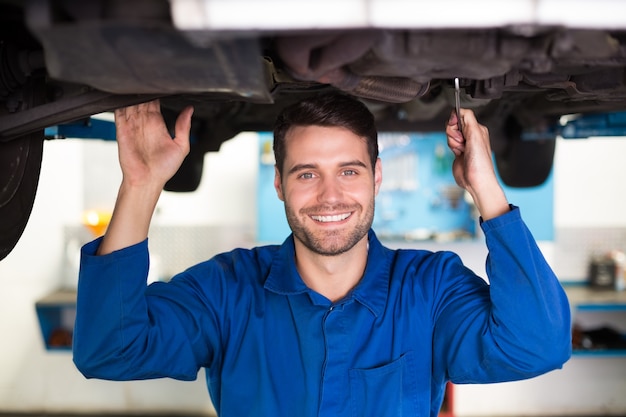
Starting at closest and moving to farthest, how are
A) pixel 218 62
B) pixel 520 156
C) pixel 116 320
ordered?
pixel 218 62 → pixel 116 320 → pixel 520 156

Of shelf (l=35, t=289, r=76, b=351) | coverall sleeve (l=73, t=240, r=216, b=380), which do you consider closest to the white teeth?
coverall sleeve (l=73, t=240, r=216, b=380)

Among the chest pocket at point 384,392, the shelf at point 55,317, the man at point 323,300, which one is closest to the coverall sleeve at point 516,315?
the man at point 323,300

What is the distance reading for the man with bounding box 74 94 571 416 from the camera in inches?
41.3

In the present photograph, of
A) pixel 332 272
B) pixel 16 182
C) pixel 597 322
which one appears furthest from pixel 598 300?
Result: pixel 16 182

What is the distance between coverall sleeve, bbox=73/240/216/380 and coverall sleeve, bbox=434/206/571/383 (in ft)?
2.07

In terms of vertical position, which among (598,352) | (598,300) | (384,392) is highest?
(384,392)

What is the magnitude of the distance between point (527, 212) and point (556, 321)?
248 centimetres

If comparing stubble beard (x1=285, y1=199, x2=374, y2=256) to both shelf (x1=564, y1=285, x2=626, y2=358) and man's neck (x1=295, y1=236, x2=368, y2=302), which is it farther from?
shelf (x1=564, y1=285, x2=626, y2=358)

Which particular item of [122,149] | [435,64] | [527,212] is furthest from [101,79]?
[527,212]

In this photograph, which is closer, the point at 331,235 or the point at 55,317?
the point at 331,235

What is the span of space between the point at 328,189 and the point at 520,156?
1.27 meters

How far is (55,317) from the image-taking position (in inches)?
147

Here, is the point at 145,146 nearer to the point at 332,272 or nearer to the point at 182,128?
the point at 182,128

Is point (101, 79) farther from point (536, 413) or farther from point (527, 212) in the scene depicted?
point (536, 413)
